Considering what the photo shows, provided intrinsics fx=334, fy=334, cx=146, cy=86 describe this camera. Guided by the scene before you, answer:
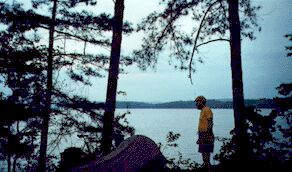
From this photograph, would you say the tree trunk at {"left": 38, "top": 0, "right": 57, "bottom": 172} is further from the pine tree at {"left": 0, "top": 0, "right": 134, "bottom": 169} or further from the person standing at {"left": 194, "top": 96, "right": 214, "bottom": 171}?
the person standing at {"left": 194, "top": 96, "right": 214, "bottom": 171}

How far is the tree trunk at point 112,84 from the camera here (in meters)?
10.3

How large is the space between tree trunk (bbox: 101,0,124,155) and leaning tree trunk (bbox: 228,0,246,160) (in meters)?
3.57

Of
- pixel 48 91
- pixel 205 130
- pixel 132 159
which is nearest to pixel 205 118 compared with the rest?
pixel 205 130

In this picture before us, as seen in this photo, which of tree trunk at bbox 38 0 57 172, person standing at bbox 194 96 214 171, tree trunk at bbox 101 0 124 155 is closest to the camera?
person standing at bbox 194 96 214 171

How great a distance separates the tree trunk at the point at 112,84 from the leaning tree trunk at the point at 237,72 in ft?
11.7

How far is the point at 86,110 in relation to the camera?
542 inches

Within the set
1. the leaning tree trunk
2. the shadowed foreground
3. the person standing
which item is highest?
the leaning tree trunk

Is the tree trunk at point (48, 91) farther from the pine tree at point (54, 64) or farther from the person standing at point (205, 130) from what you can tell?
the person standing at point (205, 130)

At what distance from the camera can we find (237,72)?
905 cm

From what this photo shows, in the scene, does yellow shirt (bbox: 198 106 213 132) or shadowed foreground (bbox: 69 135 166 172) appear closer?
shadowed foreground (bbox: 69 135 166 172)

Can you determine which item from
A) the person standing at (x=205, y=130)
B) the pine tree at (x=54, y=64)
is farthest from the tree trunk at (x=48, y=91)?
the person standing at (x=205, y=130)

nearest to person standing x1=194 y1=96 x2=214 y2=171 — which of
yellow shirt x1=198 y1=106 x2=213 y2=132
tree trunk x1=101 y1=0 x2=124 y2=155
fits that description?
yellow shirt x1=198 y1=106 x2=213 y2=132

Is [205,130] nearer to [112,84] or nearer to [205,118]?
[205,118]

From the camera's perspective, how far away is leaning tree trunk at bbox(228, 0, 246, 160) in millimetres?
9070
